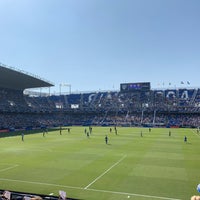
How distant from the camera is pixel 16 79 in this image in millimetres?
76625

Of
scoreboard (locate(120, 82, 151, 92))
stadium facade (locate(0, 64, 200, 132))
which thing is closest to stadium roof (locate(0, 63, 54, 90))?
stadium facade (locate(0, 64, 200, 132))

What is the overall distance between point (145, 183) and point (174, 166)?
641 centimetres

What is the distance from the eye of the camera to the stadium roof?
6575 centimetres

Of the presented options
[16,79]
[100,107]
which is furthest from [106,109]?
[16,79]

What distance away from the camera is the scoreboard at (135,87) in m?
102

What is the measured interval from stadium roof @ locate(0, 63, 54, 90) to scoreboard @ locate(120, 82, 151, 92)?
107ft

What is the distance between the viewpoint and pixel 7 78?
7400 centimetres

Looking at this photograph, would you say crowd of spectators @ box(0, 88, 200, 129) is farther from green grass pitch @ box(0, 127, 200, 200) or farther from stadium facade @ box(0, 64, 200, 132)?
green grass pitch @ box(0, 127, 200, 200)

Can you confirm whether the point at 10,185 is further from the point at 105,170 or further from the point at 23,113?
the point at 23,113

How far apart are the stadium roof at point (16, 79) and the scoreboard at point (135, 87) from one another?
32657 millimetres

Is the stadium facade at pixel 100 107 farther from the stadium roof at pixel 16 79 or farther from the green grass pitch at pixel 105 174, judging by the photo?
the green grass pitch at pixel 105 174

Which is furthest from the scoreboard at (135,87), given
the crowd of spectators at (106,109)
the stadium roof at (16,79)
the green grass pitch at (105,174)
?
the green grass pitch at (105,174)

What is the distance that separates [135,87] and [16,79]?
5002cm

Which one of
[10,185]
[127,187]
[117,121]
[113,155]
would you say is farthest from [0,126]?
[127,187]
